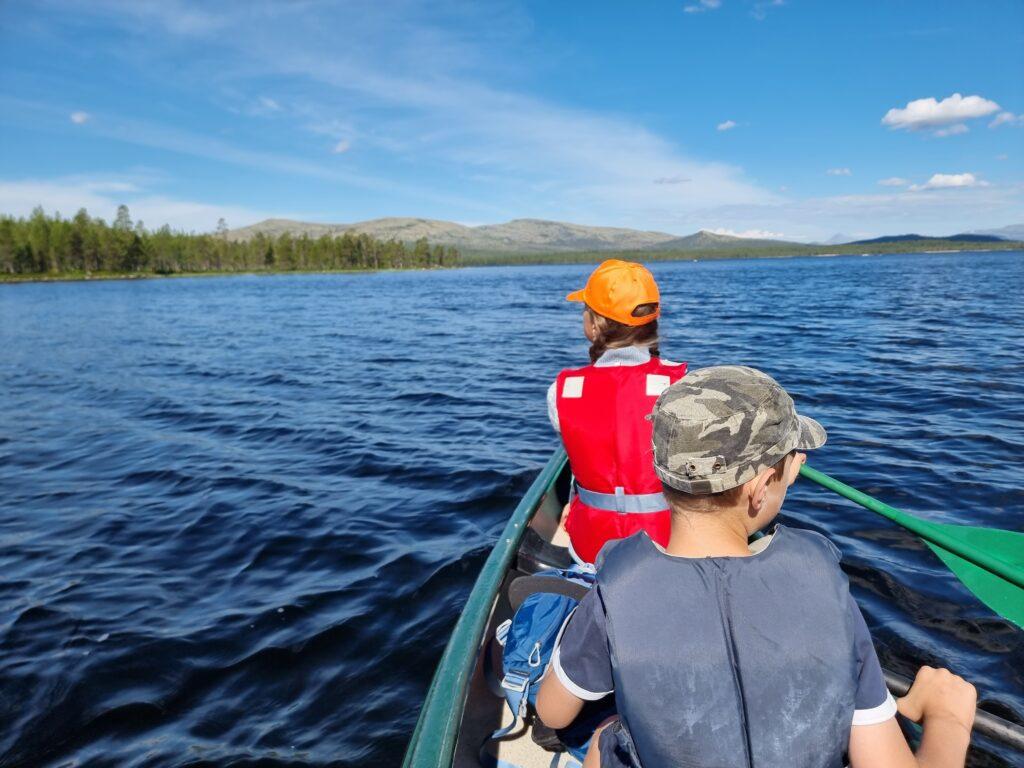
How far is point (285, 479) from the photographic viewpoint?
31.3ft

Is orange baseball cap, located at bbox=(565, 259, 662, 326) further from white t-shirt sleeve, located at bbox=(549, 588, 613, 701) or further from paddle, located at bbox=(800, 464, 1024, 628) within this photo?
white t-shirt sleeve, located at bbox=(549, 588, 613, 701)

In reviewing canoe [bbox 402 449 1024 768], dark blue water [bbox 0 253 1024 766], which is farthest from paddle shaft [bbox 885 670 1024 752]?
dark blue water [bbox 0 253 1024 766]

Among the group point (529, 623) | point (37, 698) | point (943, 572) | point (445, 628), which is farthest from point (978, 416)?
point (37, 698)

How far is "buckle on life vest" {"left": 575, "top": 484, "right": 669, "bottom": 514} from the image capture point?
11.7 ft

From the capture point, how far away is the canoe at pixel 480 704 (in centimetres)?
282

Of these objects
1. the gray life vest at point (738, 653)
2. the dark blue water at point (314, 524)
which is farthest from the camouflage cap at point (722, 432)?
the dark blue water at point (314, 524)

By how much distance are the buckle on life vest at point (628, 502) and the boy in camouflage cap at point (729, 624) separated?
1.62m

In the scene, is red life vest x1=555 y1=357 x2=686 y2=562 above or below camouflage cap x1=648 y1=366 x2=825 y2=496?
below

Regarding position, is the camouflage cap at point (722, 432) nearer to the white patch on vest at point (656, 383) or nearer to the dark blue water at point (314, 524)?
the white patch on vest at point (656, 383)

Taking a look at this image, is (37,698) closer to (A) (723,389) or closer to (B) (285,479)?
(B) (285,479)

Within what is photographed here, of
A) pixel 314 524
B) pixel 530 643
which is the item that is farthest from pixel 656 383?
pixel 314 524

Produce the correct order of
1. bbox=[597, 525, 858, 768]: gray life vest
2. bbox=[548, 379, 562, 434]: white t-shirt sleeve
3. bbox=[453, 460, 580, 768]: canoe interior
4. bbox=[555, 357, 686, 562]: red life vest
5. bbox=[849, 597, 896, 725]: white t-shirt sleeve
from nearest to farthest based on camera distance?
bbox=[597, 525, 858, 768]: gray life vest, bbox=[849, 597, 896, 725]: white t-shirt sleeve, bbox=[453, 460, 580, 768]: canoe interior, bbox=[555, 357, 686, 562]: red life vest, bbox=[548, 379, 562, 434]: white t-shirt sleeve

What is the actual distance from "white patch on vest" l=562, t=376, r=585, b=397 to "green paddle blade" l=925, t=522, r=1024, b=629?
8.77 ft

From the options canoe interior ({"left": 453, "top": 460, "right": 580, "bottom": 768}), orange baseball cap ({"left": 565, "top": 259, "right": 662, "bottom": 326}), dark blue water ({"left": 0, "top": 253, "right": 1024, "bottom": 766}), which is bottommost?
dark blue water ({"left": 0, "top": 253, "right": 1024, "bottom": 766})
